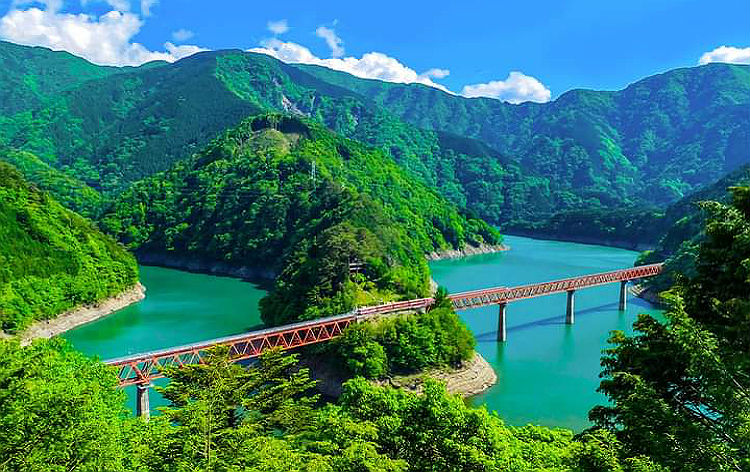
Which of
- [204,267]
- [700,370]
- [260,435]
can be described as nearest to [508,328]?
[260,435]

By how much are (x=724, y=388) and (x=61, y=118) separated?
657 feet

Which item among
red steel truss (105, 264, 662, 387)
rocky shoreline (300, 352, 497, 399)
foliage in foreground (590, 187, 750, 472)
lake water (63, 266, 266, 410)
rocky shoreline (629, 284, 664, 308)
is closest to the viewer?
foliage in foreground (590, 187, 750, 472)

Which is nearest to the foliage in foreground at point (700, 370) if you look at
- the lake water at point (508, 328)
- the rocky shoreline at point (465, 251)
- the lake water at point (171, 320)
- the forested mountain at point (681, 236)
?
the forested mountain at point (681, 236)

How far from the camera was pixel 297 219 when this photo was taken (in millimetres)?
79938

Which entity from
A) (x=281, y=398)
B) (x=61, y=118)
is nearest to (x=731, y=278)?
(x=281, y=398)

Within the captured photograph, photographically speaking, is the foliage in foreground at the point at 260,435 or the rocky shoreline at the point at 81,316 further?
the rocky shoreline at the point at 81,316

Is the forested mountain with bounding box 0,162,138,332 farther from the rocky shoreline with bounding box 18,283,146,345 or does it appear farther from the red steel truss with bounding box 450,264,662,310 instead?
the red steel truss with bounding box 450,264,662,310

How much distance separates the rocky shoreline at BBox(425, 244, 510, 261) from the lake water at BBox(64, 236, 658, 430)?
1147cm

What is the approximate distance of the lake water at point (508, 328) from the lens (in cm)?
3238

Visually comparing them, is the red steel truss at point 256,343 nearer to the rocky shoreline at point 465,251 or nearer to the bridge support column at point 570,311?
the bridge support column at point 570,311

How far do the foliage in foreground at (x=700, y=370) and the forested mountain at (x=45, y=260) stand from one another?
4261cm

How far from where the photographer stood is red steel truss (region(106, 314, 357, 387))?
91.9ft

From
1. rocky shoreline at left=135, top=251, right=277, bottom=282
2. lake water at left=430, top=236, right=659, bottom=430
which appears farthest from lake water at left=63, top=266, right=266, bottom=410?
lake water at left=430, top=236, right=659, bottom=430

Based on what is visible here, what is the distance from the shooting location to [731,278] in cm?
1048
